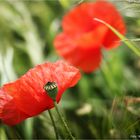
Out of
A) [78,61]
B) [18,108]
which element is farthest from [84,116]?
[18,108]

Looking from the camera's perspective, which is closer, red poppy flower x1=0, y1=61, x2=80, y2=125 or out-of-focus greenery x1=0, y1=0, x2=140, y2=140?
red poppy flower x1=0, y1=61, x2=80, y2=125

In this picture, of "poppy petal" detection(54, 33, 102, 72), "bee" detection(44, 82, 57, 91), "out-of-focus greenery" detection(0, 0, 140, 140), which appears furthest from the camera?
"poppy petal" detection(54, 33, 102, 72)

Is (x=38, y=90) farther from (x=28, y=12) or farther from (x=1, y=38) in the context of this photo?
(x=28, y=12)

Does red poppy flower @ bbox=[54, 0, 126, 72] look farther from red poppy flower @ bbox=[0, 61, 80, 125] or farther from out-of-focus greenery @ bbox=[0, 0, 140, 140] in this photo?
red poppy flower @ bbox=[0, 61, 80, 125]

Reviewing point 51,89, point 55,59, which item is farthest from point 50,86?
point 55,59

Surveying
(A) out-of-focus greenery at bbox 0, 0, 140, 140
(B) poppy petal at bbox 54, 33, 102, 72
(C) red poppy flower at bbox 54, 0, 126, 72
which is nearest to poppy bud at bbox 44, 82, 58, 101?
(A) out-of-focus greenery at bbox 0, 0, 140, 140

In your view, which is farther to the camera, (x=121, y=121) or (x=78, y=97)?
(x=78, y=97)
